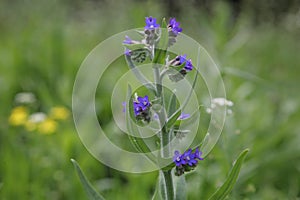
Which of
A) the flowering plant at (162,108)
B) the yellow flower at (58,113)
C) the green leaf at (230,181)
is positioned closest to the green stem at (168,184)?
the flowering plant at (162,108)

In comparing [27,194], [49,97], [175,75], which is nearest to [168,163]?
[175,75]

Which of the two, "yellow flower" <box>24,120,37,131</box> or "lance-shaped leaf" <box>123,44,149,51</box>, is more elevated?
"yellow flower" <box>24,120,37,131</box>

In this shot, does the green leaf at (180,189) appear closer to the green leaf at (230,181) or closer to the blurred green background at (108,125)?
the green leaf at (230,181)

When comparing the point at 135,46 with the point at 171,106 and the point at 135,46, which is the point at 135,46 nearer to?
the point at 135,46

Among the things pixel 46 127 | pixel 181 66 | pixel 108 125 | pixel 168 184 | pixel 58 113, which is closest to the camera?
pixel 181 66

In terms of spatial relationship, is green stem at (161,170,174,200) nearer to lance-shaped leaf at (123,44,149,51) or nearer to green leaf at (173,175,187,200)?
green leaf at (173,175,187,200)

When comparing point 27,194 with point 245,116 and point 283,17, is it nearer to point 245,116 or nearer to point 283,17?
point 245,116

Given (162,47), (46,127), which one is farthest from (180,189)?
(46,127)

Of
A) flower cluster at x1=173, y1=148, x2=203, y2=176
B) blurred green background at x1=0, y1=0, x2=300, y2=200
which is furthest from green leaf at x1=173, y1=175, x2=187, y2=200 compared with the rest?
blurred green background at x1=0, y1=0, x2=300, y2=200

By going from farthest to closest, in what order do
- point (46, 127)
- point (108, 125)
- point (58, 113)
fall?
1. point (108, 125)
2. point (58, 113)
3. point (46, 127)
